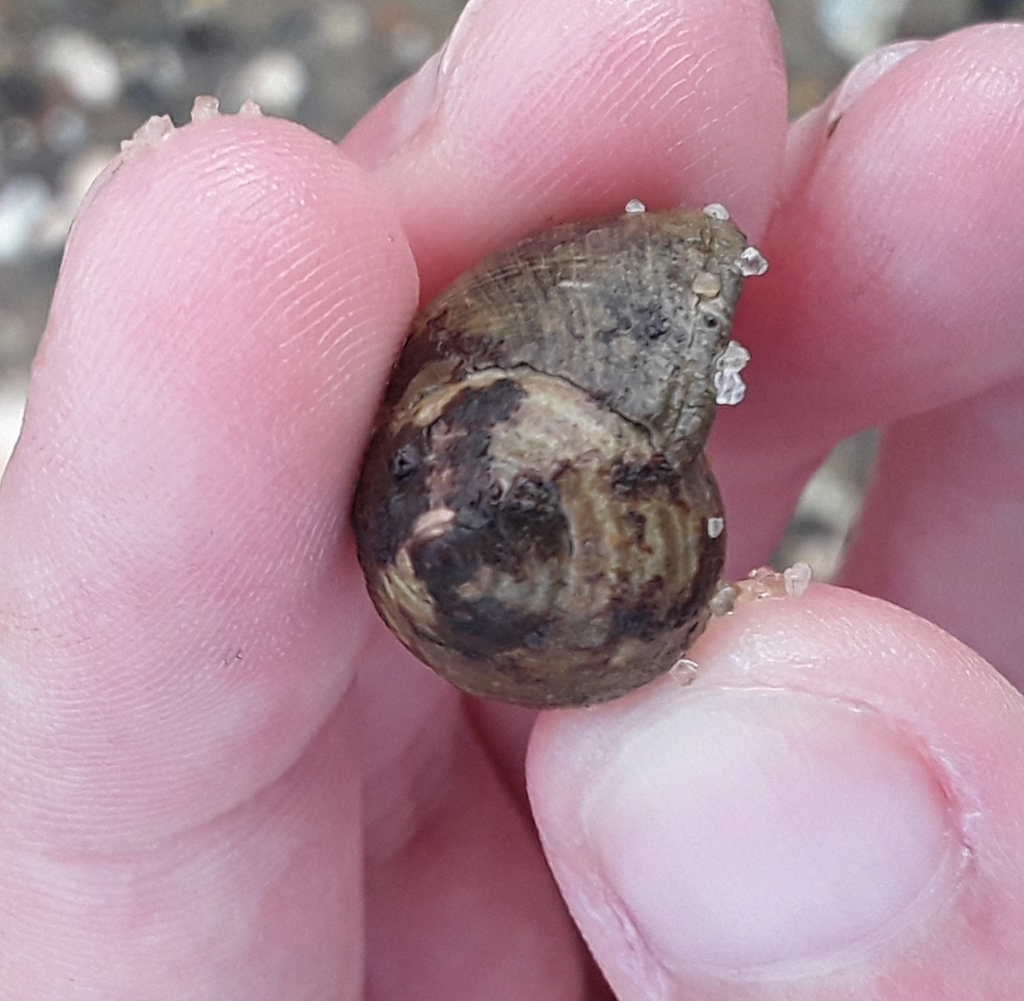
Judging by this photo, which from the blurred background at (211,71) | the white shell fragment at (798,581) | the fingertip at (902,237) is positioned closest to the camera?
the white shell fragment at (798,581)

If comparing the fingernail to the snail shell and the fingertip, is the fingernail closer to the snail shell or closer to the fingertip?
the snail shell

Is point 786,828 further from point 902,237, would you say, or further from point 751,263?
point 902,237

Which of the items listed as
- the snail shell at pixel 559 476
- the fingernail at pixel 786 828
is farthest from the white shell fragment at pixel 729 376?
the fingernail at pixel 786 828

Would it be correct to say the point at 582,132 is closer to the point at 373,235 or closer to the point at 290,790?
the point at 373,235

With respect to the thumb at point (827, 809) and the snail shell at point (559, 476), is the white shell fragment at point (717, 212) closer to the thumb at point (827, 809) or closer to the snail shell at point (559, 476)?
A: the snail shell at point (559, 476)

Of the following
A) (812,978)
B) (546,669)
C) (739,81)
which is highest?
(739,81)

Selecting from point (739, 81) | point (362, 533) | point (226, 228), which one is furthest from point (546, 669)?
point (739, 81)

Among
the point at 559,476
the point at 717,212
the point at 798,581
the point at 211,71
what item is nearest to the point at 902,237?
the point at 717,212
